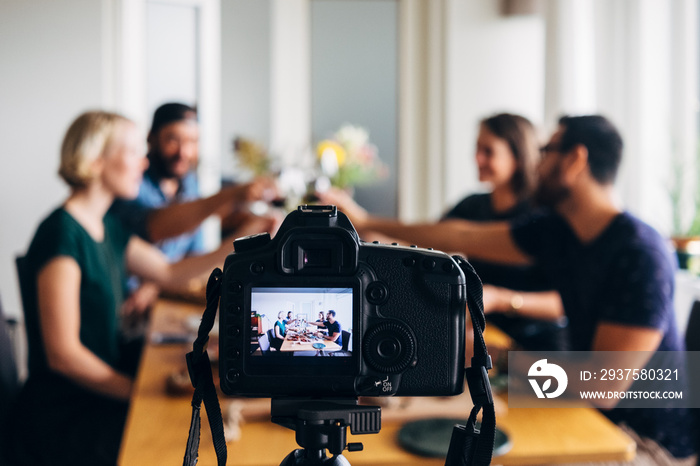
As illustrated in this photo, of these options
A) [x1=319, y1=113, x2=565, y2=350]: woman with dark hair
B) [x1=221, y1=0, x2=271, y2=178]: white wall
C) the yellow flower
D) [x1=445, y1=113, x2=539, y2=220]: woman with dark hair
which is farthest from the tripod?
[x1=221, y1=0, x2=271, y2=178]: white wall

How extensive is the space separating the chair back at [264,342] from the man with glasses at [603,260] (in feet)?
3.03

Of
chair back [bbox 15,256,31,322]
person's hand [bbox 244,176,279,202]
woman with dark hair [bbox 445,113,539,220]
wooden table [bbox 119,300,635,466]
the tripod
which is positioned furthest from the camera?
woman with dark hair [bbox 445,113,539,220]

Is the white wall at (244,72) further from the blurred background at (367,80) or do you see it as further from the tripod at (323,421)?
the tripod at (323,421)

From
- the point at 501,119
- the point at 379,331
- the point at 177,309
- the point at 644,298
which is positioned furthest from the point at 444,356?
the point at 501,119

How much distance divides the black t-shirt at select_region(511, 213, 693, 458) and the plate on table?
1.39ft

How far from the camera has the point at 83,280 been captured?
4.88ft

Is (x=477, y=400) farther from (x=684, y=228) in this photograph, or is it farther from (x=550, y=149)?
(x=684, y=228)

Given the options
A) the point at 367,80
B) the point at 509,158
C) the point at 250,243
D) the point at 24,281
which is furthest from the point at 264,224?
the point at 367,80

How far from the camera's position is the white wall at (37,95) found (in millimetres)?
2066

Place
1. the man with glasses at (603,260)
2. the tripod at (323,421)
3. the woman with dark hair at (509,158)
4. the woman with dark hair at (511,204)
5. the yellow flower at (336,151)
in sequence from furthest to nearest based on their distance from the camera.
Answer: the yellow flower at (336,151) → the woman with dark hair at (509,158) → the woman with dark hair at (511,204) → the man with glasses at (603,260) → the tripod at (323,421)

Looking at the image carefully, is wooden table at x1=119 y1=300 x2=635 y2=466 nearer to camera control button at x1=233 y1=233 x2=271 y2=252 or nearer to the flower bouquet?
camera control button at x1=233 y1=233 x2=271 y2=252

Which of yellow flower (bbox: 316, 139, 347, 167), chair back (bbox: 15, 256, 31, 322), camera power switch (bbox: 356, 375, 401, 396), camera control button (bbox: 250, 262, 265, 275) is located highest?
yellow flower (bbox: 316, 139, 347, 167)

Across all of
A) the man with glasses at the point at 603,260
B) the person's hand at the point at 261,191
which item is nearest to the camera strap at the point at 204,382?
the man with glasses at the point at 603,260

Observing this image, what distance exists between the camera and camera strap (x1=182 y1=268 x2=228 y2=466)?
0.51m
